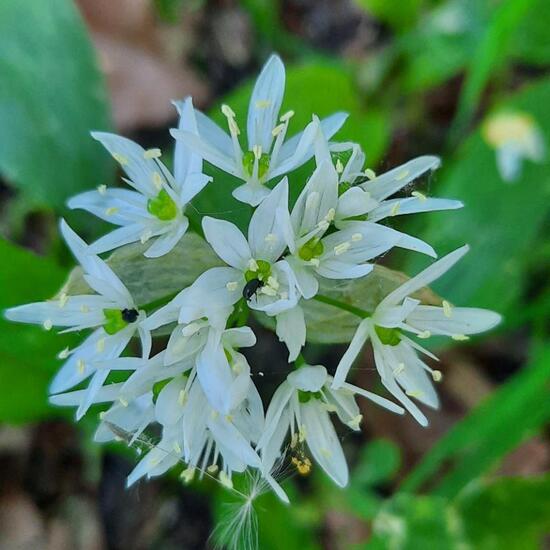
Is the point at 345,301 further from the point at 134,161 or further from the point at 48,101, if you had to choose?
the point at 48,101

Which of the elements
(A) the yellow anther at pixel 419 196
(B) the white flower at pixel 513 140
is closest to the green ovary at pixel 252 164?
(A) the yellow anther at pixel 419 196

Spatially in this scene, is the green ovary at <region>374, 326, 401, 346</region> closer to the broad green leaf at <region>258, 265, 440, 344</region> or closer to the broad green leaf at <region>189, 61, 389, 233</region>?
the broad green leaf at <region>258, 265, 440, 344</region>

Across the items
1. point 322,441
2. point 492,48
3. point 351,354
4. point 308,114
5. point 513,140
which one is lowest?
point 322,441

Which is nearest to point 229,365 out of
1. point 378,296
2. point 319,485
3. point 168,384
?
point 168,384

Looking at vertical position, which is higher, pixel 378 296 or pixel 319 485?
pixel 378 296

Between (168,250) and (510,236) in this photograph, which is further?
(510,236)

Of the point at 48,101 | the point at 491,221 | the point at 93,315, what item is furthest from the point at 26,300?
the point at 491,221

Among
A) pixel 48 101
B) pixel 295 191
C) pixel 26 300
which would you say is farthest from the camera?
pixel 48 101

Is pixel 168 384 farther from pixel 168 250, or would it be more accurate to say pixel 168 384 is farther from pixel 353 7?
pixel 353 7
